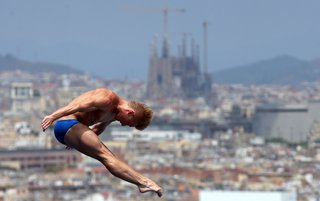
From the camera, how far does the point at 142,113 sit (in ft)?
18.7

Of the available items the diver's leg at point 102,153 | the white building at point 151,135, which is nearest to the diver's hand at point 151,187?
the diver's leg at point 102,153

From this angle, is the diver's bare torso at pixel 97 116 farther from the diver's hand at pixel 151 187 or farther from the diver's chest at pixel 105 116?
the diver's hand at pixel 151 187

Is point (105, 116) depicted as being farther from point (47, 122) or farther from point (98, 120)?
point (47, 122)

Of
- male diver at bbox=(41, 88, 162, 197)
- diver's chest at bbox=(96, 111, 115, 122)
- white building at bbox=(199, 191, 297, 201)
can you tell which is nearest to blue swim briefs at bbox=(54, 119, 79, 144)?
male diver at bbox=(41, 88, 162, 197)

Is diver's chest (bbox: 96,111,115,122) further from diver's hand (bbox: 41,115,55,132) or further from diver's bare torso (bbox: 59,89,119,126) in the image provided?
diver's hand (bbox: 41,115,55,132)

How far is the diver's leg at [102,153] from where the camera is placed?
553 centimetres

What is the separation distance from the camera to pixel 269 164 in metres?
101

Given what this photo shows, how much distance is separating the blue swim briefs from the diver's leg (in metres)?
0.01

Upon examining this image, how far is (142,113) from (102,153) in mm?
199

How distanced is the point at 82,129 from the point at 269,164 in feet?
314

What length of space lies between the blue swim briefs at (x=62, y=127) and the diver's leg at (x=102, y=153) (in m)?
0.01

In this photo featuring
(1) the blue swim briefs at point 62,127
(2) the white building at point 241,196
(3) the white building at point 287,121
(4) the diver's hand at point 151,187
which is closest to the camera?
(4) the diver's hand at point 151,187

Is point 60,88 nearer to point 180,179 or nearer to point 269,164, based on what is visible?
point 269,164

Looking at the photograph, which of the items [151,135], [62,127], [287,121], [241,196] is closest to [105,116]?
[62,127]
